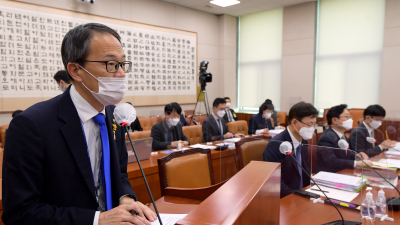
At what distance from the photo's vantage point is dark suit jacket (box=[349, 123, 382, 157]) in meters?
2.94

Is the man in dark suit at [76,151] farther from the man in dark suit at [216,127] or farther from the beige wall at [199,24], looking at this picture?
the beige wall at [199,24]

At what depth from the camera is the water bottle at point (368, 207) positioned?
142 cm

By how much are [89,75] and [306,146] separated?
1490 millimetres

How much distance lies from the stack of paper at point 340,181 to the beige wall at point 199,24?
4686 mm

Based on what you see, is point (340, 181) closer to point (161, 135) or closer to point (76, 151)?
point (76, 151)

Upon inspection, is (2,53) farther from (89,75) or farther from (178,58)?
(89,75)

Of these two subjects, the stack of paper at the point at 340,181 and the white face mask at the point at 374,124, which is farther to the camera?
the white face mask at the point at 374,124

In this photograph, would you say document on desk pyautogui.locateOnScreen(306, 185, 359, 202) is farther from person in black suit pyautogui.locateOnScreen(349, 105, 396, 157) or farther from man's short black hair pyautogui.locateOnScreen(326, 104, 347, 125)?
man's short black hair pyautogui.locateOnScreen(326, 104, 347, 125)

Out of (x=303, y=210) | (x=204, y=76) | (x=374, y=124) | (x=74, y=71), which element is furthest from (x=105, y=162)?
(x=204, y=76)

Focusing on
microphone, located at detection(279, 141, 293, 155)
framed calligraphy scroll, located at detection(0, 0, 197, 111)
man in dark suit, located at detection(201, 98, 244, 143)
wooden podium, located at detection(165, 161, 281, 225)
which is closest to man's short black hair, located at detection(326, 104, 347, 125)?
man in dark suit, located at detection(201, 98, 244, 143)

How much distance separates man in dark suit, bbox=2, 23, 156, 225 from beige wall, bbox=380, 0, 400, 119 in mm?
5993

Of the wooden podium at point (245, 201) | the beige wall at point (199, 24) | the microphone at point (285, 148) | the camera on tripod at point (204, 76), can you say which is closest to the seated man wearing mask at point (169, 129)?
the microphone at point (285, 148)

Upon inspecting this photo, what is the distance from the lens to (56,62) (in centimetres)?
485

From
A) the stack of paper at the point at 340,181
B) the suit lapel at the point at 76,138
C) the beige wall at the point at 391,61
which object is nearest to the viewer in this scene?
the suit lapel at the point at 76,138
